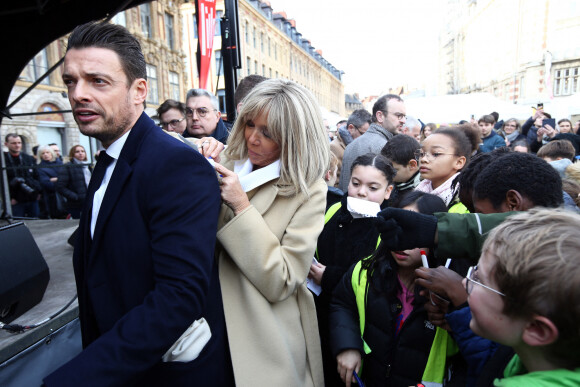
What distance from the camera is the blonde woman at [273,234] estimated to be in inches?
46.9

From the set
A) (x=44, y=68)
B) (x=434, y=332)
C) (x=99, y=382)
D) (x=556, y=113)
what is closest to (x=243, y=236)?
(x=99, y=382)

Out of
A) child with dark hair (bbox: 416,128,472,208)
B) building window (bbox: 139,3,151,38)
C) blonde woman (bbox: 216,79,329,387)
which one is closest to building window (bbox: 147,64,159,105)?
building window (bbox: 139,3,151,38)

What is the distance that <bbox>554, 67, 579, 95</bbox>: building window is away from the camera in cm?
2461

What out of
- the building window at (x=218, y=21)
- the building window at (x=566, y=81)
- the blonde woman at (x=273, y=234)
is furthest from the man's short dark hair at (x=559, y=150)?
the building window at (x=566, y=81)

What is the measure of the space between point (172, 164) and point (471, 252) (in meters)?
0.97

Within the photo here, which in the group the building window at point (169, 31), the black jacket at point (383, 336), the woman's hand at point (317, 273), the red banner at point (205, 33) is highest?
the building window at point (169, 31)

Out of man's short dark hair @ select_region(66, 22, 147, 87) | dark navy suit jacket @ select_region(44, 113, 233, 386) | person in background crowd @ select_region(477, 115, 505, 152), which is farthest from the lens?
person in background crowd @ select_region(477, 115, 505, 152)

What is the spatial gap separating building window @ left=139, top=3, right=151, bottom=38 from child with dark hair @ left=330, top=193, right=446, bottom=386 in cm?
1899

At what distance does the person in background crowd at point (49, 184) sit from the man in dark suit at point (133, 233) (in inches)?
245

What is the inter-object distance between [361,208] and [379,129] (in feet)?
7.30

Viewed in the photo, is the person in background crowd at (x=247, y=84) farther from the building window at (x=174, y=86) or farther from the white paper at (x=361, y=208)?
the building window at (x=174, y=86)

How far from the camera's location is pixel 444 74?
54.9 m

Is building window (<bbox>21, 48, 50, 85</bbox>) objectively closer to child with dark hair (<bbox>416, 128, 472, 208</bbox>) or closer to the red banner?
the red banner

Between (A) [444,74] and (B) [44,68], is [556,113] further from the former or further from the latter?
(A) [444,74]
